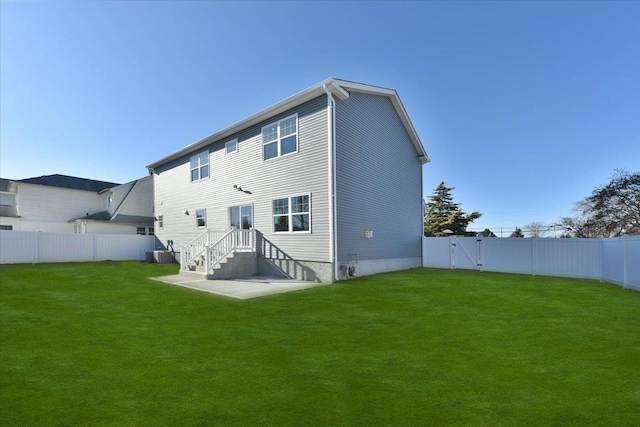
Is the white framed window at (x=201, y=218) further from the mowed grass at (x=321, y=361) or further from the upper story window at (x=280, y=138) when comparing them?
the mowed grass at (x=321, y=361)

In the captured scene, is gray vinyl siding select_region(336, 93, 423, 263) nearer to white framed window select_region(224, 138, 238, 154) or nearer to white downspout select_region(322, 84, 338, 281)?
white downspout select_region(322, 84, 338, 281)

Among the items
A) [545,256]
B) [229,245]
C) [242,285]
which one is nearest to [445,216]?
[545,256]

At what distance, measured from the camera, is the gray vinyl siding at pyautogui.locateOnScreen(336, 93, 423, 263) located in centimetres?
1187

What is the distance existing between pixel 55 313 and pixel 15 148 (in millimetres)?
16314

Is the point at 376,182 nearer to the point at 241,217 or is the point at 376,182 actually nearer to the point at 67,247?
the point at 241,217

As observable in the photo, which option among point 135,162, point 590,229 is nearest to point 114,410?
point 135,162

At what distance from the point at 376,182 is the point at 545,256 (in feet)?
25.1

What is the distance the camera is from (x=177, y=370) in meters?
4.02

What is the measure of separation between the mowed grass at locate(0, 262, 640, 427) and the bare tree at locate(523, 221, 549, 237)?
2384 centimetres

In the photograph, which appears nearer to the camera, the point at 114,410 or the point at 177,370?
the point at 114,410

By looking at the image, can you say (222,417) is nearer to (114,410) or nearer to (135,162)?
(114,410)

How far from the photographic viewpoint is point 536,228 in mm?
31000

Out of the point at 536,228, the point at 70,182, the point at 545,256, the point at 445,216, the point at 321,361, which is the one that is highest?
the point at 70,182

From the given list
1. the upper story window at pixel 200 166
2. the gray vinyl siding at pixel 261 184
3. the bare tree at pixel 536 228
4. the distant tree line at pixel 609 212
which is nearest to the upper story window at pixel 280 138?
the gray vinyl siding at pixel 261 184
